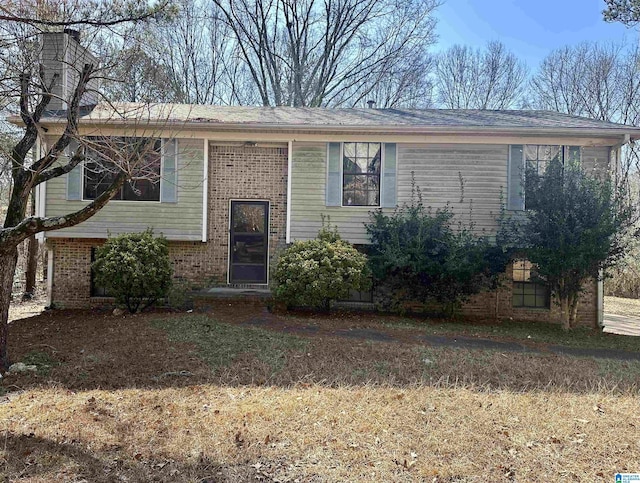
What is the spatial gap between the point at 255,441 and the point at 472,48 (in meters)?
26.7

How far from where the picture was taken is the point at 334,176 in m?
10.5

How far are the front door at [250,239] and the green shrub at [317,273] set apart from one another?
1.88m

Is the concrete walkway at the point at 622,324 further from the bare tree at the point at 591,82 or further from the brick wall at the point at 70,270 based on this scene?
the bare tree at the point at 591,82

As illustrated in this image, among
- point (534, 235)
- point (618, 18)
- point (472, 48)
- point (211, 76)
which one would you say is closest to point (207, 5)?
point (211, 76)

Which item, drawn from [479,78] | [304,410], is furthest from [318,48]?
[304,410]

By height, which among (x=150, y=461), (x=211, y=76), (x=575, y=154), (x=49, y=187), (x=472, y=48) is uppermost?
(x=472, y=48)

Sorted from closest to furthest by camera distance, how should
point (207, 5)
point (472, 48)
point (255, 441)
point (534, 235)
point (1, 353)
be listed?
1. point (255, 441)
2. point (1, 353)
3. point (534, 235)
4. point (207, 5)
5. point (472, 48)

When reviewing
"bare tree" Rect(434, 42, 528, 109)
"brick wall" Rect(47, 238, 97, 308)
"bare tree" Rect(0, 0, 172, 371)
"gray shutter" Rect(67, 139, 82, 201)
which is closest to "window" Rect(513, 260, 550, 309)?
"bare tree" Rect(0, 0, 172, 371)

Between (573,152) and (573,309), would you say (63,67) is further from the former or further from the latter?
(573,309)

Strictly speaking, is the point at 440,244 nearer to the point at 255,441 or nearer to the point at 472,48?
the point at 255,441

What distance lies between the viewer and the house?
33.3 feet

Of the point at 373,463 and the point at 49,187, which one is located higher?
the point at 49,187

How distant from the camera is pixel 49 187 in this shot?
404 inches

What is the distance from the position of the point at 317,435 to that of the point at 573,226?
716cm
